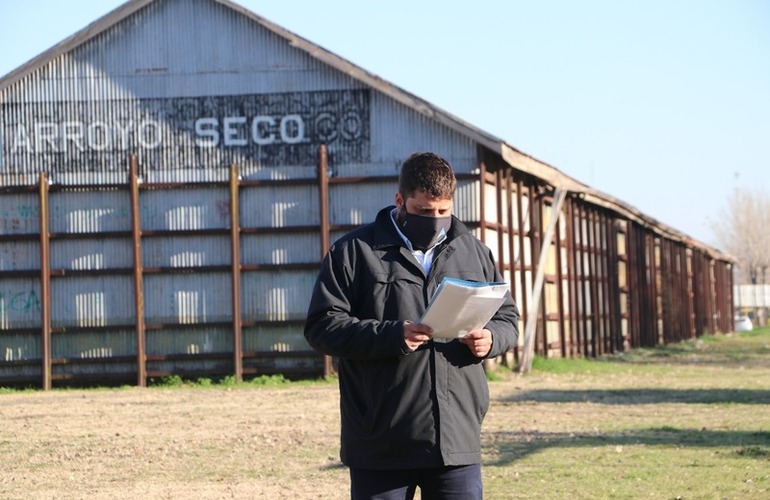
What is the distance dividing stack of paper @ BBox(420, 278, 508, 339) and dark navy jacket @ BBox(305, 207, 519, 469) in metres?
0.14

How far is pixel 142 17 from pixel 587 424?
11571 millimetres

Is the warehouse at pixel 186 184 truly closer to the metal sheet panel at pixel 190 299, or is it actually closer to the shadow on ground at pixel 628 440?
the metal sheet panel at pixel 190 299

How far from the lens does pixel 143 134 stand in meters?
22.1

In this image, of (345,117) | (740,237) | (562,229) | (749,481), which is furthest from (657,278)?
(740,237)

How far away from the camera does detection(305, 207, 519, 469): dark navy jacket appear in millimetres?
5012

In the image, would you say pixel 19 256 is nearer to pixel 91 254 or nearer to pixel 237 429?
pixel 91 254

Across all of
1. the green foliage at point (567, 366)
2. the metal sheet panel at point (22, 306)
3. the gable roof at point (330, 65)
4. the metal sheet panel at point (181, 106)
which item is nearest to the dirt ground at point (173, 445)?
the metal sheet panel at point (22, 306)

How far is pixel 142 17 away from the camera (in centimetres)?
2231

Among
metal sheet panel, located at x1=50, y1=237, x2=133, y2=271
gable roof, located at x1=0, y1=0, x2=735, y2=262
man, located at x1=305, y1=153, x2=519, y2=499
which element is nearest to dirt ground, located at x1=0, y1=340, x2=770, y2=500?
metal sheet panel, located at x1=50, y1=237, x2=133, y2=271

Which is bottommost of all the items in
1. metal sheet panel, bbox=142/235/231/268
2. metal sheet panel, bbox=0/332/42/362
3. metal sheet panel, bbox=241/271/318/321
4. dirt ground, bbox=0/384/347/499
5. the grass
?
the grass

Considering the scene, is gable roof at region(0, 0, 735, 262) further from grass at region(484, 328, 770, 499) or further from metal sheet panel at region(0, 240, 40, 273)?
grass at region(484, 328, 770, 499)

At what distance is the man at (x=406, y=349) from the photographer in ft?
16.4

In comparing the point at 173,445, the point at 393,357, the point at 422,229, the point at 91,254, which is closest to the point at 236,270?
the point at 91,254

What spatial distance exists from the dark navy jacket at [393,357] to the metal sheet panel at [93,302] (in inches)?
667
